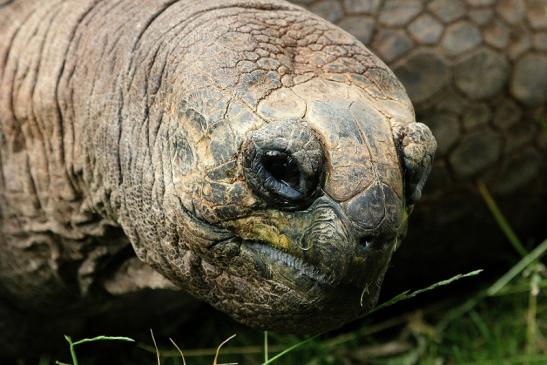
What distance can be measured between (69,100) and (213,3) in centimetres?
61

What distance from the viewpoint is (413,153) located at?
2352 millimetres

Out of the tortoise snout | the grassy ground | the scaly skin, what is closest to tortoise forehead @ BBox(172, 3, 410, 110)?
the tortoise snout

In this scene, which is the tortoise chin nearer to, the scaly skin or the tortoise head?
the tortoise head

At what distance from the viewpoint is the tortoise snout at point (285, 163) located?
7.20ft

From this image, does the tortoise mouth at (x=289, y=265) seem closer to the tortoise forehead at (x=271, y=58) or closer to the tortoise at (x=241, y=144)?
the tortoise at (x=241, y=144)

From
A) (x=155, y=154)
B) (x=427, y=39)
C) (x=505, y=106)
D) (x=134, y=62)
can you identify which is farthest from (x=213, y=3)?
(x=505, y=106)

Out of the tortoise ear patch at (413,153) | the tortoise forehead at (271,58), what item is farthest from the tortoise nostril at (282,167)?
the tortoise ear patch at (413,153)

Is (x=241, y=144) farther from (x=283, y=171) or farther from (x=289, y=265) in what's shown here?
(x=289, y=265)

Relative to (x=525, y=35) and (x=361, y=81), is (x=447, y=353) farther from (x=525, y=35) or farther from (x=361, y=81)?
(x=361, y=81)

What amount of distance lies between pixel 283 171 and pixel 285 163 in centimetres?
2

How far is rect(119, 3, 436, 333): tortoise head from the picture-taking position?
7.29 ft

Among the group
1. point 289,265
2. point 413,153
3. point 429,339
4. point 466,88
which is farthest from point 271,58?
point 429,339

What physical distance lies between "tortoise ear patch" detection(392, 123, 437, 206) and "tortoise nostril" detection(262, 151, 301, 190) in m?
0.29

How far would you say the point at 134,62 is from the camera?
2.77m
